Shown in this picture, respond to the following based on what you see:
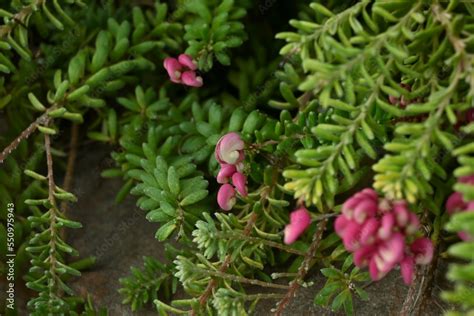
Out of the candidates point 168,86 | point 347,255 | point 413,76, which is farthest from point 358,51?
point 168,86

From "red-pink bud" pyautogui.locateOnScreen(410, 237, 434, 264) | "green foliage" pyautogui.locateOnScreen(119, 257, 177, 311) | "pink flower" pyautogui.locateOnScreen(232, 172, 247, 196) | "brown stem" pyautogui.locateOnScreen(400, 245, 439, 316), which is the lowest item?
"brown stem" pyautogui.locateOnScreen(400, 245, 439, 316)

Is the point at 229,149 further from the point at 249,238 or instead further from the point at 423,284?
the point at 423,284

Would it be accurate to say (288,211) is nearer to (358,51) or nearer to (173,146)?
(173,146)

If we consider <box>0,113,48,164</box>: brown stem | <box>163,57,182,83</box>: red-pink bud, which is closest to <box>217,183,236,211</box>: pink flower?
<box>163,57,182,83</box>: red-pink bud

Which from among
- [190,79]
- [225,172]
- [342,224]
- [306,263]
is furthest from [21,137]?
Answer: [342,224]

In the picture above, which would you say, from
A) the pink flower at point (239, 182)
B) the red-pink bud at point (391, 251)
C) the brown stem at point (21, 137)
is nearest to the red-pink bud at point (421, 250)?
the red-pink bud at point (391, 251)

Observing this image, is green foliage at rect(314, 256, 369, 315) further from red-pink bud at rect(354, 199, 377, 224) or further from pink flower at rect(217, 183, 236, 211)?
red-pink bud at rect(354, 199, 377, 224)
